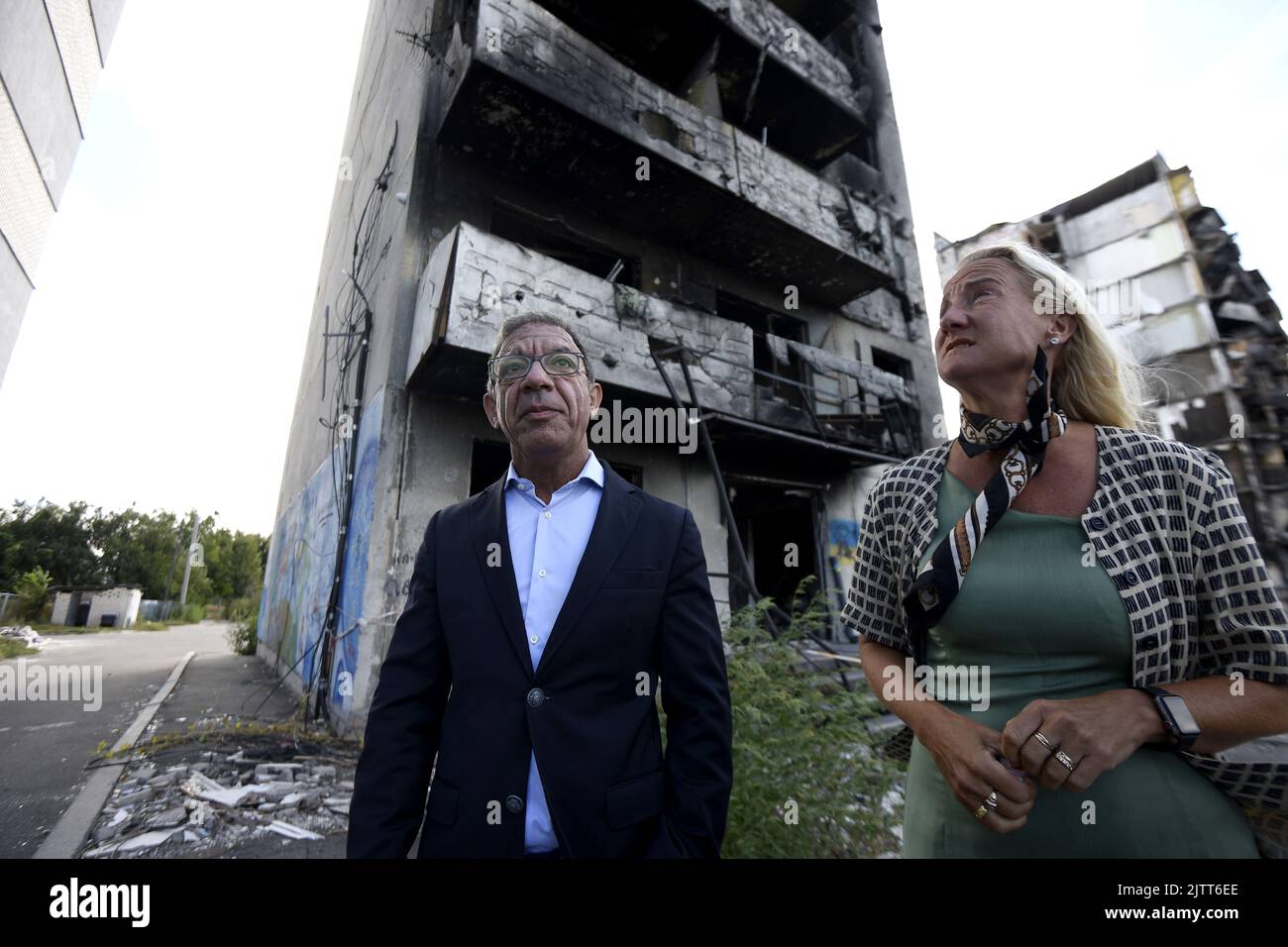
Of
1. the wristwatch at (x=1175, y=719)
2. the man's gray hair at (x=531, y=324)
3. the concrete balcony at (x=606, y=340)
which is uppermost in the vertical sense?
the concrete balcony at (x=606, y=340)

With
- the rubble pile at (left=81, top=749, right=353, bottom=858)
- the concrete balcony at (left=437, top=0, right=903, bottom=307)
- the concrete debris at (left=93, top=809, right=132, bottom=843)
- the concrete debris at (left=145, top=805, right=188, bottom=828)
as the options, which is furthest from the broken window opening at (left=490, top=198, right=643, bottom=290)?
the concrete debris at (left=93, top=809, right=132, bottom=843)

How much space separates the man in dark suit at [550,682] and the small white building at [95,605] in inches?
326

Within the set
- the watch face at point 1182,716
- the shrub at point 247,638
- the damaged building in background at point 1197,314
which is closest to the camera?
the watch face at point 1182,716

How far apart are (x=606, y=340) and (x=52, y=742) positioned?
7229mm

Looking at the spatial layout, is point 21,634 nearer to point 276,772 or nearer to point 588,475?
point 276,772

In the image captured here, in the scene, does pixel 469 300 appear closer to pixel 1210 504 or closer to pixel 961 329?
pixel 961 329

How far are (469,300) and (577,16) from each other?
7200 millimetres

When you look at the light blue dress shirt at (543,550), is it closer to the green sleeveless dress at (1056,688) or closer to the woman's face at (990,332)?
the green sleeveless dress at (1056,688)

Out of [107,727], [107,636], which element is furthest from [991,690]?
[107,636]

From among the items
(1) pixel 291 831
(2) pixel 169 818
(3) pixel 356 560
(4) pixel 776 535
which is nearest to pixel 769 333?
(4) pixel 776 535

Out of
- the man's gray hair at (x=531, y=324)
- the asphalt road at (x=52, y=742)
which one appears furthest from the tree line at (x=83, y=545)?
the man's gray hair at (x=531, y=324)

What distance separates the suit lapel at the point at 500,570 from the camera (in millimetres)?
1394

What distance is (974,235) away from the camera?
43.7 feet

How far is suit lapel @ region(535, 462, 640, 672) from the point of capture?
1385 millimetres
